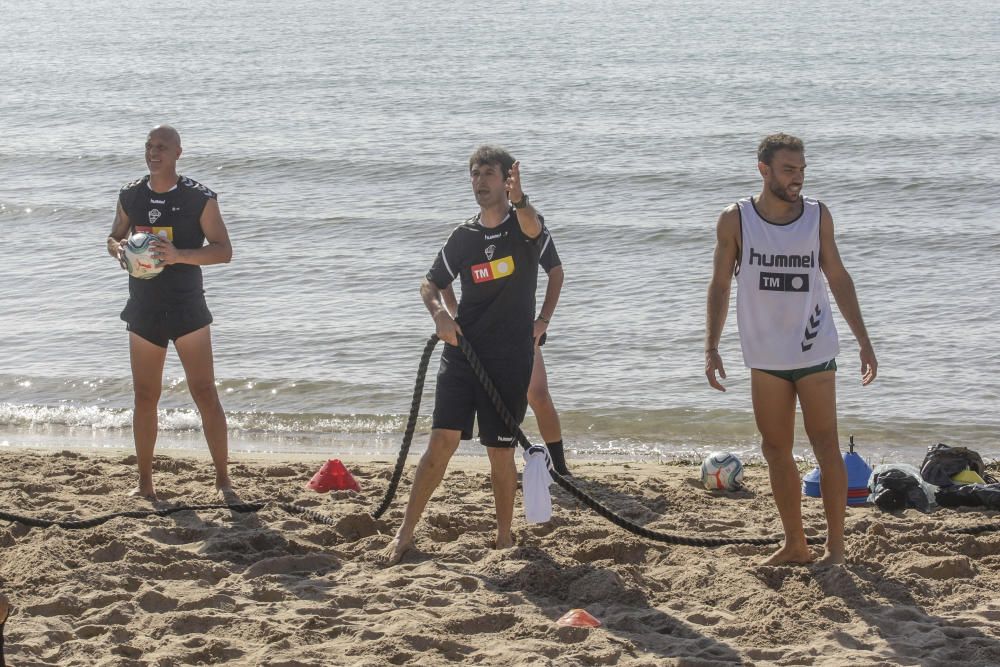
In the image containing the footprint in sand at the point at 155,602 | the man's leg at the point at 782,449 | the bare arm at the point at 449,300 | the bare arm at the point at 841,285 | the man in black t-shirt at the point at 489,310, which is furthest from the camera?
the bare arm at the point at 449,300

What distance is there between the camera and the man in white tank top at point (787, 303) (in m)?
5.31

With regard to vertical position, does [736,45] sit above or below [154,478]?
above

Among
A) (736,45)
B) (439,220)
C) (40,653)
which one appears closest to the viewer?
(40,653)

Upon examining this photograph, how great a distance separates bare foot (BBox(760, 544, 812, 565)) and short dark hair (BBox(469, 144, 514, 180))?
2114mm

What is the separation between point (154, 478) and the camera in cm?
757

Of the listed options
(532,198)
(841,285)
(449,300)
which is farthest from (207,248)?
(532,198)

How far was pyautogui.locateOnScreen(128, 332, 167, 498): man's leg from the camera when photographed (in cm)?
672

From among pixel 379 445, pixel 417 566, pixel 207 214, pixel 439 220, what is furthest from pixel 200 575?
pixel 439 220

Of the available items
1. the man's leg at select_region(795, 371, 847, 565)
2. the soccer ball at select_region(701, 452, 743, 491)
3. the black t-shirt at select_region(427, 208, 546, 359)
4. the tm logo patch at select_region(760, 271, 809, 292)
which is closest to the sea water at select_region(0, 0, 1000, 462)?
the soccer ball at select_region(701, 452, 743, 491)

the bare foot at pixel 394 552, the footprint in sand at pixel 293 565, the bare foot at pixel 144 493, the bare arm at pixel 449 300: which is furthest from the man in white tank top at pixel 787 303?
the bare foot at pixel 144 493

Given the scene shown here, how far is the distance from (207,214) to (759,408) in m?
3.10

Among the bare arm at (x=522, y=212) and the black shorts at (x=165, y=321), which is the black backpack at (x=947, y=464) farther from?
the black shorts at (x=165, y=321)

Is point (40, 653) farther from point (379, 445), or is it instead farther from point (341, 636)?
point (379, 445)

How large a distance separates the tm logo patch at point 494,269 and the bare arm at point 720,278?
3.01ft
